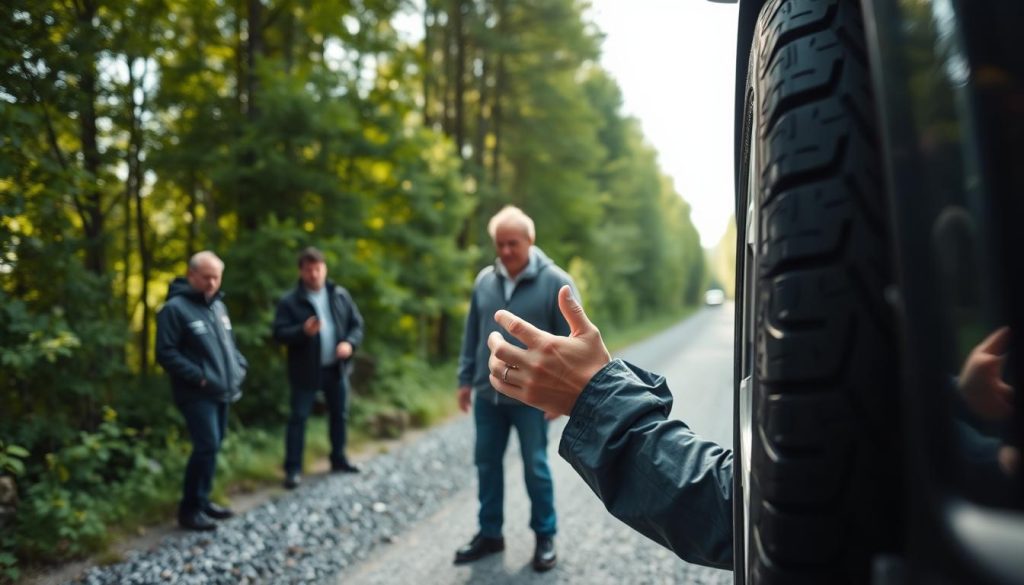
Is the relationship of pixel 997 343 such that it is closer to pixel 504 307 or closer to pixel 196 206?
pixel 504 307

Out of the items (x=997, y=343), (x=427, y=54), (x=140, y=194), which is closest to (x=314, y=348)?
(x=140, y=194)

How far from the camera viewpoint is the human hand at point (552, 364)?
1.28 m

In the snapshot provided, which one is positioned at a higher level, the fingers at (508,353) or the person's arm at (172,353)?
the fingers at (508,353)

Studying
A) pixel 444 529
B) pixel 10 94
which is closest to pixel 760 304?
pixel 444 529

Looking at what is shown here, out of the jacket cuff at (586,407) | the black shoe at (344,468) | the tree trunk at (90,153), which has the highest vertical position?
the tree trunk at (90,153)

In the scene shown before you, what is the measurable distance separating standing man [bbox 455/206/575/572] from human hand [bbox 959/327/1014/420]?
11.5 feet

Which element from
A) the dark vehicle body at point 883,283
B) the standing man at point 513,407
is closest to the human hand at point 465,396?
the standing man at point 513,407

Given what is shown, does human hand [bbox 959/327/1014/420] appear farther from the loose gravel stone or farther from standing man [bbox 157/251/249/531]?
standing man [bbox 157/251/249/531]

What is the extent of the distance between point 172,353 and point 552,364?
183 inches

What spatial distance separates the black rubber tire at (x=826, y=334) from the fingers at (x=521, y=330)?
52cm

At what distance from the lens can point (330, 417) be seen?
21.9ft

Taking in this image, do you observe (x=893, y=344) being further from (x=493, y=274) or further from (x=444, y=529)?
(x=444, y=529)

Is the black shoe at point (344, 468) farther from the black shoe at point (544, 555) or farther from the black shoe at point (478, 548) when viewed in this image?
the black shoe at point (544, 555)

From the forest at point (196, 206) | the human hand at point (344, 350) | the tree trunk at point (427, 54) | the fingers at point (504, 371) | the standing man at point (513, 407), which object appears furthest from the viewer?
the tree trunk at point (427, 54)
